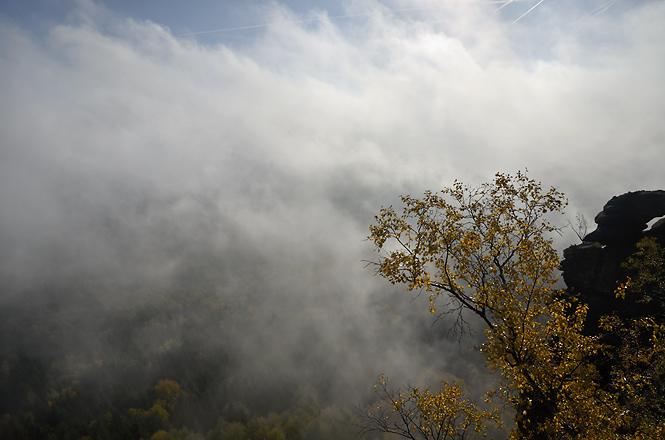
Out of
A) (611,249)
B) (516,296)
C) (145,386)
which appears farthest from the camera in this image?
(145,386)

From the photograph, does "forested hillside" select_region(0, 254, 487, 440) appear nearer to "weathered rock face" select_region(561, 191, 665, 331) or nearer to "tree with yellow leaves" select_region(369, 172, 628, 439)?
"weathered rock face" select_region(561, 191, 665, 331)

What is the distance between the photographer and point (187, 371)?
163375 millimetres

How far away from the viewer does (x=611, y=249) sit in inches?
1580

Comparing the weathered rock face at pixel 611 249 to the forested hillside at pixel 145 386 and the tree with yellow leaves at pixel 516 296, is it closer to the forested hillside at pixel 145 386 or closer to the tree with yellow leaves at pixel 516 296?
the tree with yellow leaves at pixel 516 296

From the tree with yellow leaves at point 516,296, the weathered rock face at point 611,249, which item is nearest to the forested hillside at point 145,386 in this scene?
the weathered rock face at point 611,249

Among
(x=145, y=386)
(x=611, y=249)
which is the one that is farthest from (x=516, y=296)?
(x=145, y=386)

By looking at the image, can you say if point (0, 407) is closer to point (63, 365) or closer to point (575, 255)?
point (63, 365)

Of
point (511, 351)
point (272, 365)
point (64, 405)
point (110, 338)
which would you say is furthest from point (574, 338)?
point (110, 338)

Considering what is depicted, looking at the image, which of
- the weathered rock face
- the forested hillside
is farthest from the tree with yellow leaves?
the forested hillside

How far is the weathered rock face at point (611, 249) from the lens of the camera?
3672 cm

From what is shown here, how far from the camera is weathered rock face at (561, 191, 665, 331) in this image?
36719 millimetres

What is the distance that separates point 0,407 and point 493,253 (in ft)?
665

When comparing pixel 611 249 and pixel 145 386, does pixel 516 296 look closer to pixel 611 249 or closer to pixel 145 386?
pixel 611 249

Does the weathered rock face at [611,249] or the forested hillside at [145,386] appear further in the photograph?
the forested hillside at [145,386]
